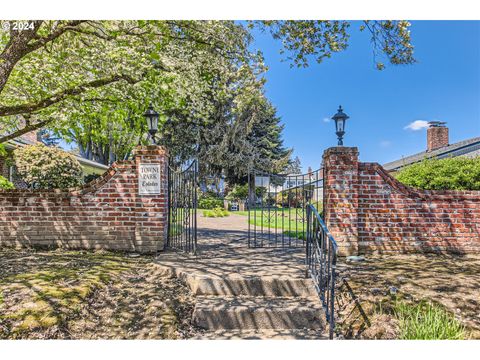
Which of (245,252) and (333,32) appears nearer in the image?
(245,252)

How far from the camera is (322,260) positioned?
319 centimetres

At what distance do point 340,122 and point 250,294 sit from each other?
10.4ft

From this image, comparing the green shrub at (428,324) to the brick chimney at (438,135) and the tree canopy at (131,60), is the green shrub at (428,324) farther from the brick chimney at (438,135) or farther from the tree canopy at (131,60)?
the brick chimney at (438,135)

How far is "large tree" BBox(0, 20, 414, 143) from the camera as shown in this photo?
570 cm

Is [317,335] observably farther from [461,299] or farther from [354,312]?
[461,299]

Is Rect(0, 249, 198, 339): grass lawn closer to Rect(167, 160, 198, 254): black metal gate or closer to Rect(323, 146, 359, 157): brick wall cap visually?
Rect(167, 160, 198, 254): black metal gate

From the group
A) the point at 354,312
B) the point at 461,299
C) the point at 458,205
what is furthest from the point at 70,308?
the point at 458,205

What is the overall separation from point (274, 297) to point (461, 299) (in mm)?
1924

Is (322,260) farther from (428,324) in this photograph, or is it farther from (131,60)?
(131,60)

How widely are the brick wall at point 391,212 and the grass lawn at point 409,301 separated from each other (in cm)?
71

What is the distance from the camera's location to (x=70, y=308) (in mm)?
3121

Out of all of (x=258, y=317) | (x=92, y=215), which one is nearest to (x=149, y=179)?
(x=92, y=215)

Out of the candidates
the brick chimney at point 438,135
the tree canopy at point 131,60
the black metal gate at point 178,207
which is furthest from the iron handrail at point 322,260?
the brick chimney at point 438,135

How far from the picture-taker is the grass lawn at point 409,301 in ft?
9.25
